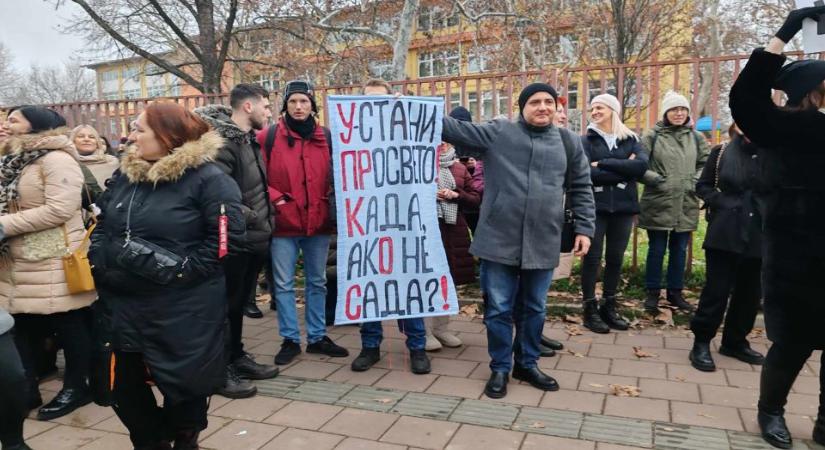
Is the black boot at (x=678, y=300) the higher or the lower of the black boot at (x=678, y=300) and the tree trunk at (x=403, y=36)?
the lower

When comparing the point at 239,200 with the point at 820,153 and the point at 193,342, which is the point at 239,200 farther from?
the point at 820,153

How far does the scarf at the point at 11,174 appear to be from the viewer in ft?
12.5

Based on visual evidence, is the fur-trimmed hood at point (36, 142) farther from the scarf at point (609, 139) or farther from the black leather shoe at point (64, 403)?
the scarf at point (609, 139)

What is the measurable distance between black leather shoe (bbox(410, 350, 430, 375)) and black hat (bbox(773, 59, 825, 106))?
2861 mm

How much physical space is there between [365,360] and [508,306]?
1.22 metres

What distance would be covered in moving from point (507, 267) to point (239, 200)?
188cm

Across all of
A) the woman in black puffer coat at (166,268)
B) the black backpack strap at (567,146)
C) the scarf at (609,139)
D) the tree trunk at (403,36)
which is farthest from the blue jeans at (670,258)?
the tree trunk at (403,36)

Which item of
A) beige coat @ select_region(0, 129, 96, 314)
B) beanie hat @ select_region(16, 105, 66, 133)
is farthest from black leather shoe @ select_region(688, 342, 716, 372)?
beanie hat @ select_region(16, 105, 66, 133)

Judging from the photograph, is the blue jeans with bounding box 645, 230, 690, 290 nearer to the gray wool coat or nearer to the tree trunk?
the gray wool coat

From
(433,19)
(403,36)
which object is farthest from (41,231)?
(433,19)

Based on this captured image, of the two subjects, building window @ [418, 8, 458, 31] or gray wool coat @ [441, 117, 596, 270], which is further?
building window @ [418, 8, 458, 31]

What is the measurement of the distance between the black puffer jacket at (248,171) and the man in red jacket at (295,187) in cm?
24

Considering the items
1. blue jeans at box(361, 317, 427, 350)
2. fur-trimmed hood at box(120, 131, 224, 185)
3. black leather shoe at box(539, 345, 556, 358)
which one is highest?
fur-trimmed hood at box(120, 131, 224, 185)

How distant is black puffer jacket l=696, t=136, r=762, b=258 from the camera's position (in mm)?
4234
